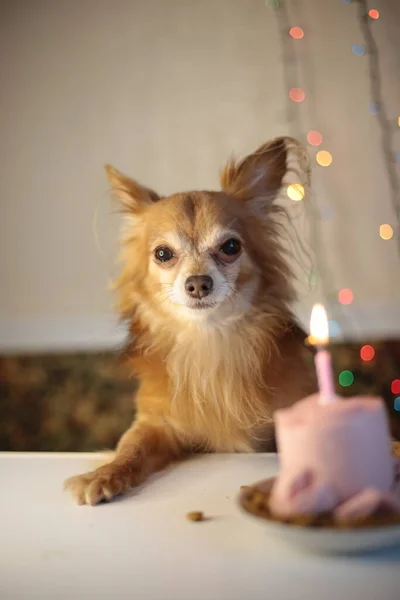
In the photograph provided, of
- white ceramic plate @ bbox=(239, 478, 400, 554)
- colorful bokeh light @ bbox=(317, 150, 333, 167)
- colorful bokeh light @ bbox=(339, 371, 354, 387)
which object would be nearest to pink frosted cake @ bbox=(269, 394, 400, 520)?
white ceramic plate @ bbox=(239, 478, 400, 554)

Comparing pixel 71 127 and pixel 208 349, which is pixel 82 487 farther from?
pixel 71 127

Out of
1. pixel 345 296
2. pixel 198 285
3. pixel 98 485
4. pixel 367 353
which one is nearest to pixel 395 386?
pixel 367 353

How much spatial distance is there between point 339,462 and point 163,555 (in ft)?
0.90

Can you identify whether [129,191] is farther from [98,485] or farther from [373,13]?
[373,13]

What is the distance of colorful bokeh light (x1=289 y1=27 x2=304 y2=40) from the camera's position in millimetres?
2195

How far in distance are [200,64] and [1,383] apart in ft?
4.77

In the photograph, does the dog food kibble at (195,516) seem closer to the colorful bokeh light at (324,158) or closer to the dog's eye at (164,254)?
the dog's eye at (164,254)

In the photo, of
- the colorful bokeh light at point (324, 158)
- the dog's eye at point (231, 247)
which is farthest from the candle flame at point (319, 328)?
the colorful bokeh light at point (324, 158)

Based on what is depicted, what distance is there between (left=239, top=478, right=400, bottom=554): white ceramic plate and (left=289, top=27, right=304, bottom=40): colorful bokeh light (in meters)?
1.99

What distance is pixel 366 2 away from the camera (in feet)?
7.07

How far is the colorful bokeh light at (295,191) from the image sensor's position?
1.65 m

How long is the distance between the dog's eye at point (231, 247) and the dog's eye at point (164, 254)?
0.13 meters

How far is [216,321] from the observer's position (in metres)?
1.43

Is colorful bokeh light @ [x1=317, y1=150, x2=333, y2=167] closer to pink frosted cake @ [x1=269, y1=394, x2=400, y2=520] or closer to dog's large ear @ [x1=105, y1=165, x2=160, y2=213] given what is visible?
dog's large ear @ [x1=105, y1=165, x2=160, y2=213]
